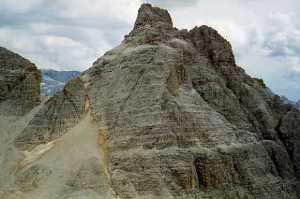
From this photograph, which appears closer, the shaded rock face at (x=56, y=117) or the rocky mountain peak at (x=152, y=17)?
the shaded rock face at (x=56, y=117)

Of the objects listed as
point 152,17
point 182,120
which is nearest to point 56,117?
point 182,120

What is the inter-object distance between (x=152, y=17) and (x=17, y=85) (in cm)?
2118

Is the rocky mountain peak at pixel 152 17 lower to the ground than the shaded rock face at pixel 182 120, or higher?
higher

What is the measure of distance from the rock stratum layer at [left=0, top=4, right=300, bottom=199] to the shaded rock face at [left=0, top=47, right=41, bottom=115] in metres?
3.38

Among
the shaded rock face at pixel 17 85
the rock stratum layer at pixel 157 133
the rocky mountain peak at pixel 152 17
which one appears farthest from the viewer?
the rocky mountain peak at pixel 152 17

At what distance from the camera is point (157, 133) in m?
84.8

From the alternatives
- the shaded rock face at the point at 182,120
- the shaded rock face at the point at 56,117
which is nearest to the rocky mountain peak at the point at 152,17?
the shaded rock face at the point at 182,120

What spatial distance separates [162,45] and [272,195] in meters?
23.9

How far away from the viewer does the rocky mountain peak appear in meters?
100

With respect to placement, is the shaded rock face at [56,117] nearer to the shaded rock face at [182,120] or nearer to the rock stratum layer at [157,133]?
the rock stratum layer at [157,133]

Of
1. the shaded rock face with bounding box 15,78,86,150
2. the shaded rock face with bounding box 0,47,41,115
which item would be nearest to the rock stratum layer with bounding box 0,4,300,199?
the shaded rock face with bounding box 15,78,86,150

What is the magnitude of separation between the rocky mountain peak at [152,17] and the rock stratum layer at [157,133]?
191 millimetres

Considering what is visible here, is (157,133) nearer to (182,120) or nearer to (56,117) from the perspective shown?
(182,120)

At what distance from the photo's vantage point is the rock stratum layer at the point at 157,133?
3270 inches
